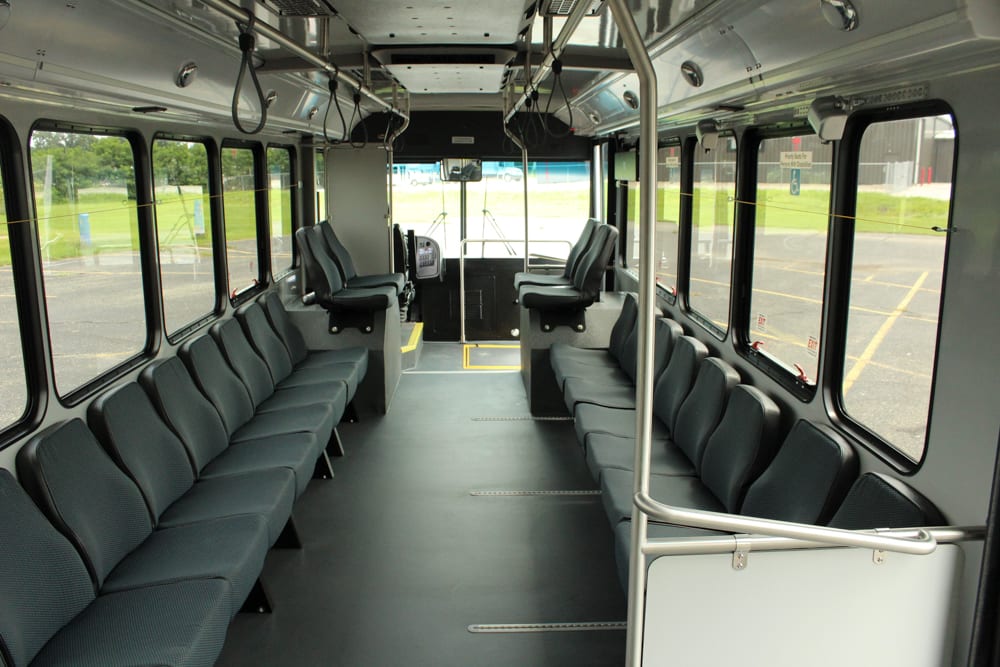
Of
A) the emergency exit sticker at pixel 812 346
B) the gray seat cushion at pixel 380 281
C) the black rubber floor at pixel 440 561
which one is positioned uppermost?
the emergency exit sticker at pixel 812 346

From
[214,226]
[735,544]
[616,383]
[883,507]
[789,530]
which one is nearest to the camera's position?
[789,530]

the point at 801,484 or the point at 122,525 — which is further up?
the point at 801,484

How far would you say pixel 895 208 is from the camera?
296 centimetres

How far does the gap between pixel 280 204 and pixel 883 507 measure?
242 inches

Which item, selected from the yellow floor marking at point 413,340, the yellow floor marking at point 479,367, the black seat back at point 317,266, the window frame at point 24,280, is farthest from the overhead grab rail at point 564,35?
the yellow floor marking at point 413,340

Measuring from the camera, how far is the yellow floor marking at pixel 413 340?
8156 millimetres

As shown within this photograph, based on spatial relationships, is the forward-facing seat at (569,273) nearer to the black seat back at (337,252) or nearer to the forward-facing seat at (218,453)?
the black seat back at (337,252)

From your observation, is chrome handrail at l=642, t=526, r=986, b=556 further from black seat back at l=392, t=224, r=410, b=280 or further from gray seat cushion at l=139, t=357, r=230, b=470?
black seat back at l=392, t=224, r=410, b=280

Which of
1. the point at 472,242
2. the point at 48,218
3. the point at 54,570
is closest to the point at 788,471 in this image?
the point at 54,570

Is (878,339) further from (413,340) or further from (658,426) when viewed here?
(413,340)

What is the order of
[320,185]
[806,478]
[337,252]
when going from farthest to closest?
[320,185]
[337,252]
[806,478]

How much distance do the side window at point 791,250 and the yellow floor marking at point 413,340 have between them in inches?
158

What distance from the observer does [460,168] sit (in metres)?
9.34

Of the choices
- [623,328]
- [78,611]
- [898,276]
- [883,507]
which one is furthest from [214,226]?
[883,507]
